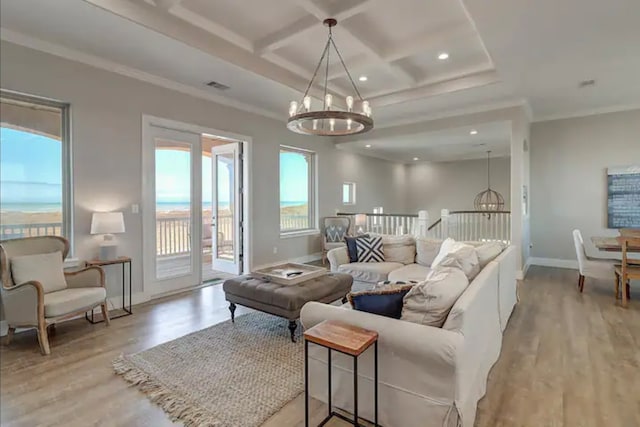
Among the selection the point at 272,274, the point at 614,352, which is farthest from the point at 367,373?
the point at 614,352

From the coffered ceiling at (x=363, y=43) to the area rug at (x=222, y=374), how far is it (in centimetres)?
304

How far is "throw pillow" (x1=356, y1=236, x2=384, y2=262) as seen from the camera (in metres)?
4.55

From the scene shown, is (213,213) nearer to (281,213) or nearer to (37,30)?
(281,213)

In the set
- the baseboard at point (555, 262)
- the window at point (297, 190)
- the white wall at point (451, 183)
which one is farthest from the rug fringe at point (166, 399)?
the white wall at point (451, 183)

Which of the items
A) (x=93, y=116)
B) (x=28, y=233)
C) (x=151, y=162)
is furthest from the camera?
(x=151, y=162)

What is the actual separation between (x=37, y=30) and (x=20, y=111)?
2.68 feet

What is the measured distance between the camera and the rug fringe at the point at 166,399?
198 cm

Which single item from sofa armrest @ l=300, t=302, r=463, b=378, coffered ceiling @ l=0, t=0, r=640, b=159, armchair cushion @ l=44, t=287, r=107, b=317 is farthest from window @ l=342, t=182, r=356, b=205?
sofa armrest @ l=300, t=302, r=463, b=378

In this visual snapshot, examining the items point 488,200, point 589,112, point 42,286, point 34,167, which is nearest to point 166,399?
point 42,286

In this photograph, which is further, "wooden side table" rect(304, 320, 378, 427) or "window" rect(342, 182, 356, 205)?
"window" rect(342, 182, 356, 205)

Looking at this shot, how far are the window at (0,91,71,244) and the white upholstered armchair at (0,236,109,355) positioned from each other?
0.29 meters

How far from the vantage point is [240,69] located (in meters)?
4.10

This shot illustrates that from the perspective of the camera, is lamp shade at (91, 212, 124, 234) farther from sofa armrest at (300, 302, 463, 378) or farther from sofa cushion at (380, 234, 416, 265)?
sofa cushion at (380, 234, 416, 265)

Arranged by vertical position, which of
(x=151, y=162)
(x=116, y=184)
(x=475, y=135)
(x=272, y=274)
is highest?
(x=475, y=135)
